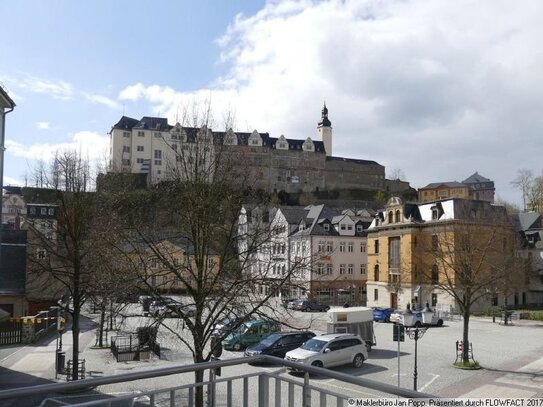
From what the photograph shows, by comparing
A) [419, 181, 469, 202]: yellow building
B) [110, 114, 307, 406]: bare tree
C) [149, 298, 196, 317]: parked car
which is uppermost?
[419, 181, 469, 202]: yellow building

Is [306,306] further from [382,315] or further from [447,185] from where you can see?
[447,185]

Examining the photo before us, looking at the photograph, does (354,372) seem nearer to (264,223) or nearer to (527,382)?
(527,382)

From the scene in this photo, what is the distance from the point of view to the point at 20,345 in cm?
3045

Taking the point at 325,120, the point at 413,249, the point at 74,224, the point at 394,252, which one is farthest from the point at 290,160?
the point at 74,224

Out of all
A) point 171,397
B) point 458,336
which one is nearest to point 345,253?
point 458,336

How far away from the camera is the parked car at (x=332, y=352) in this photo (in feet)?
75.6

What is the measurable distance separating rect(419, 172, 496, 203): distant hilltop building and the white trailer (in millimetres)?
105352

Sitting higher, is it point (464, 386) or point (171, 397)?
point (171, 397)

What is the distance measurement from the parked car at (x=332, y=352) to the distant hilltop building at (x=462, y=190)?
4365 inches

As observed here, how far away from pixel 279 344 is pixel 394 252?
34870 mm

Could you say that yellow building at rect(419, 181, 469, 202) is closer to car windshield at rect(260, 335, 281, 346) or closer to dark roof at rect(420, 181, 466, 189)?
dark roof at rect(420, 181, 466, 189)

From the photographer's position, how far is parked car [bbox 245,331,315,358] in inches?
1006

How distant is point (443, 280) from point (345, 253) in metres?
17.2

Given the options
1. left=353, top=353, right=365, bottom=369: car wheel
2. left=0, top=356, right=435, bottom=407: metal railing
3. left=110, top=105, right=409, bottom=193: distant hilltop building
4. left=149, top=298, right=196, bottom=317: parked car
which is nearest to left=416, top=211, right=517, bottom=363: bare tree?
left=353, top=353, right=365, bottom=369: car wheel
